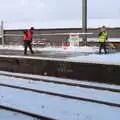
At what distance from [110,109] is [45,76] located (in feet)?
25.1

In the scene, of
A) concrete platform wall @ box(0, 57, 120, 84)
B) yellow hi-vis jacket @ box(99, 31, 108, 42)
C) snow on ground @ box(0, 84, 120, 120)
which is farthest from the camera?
yellow hi-vis jacket @ box(99, 31, 108, 42)

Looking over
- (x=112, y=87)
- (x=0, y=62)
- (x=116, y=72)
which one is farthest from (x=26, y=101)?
(x=0, y=62)

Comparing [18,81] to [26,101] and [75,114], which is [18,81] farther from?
[75,114]

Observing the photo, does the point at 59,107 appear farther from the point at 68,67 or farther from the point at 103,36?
the point at 103,36

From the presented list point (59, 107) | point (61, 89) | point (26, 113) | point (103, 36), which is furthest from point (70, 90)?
point (103, 36)

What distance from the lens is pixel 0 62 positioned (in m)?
21.2

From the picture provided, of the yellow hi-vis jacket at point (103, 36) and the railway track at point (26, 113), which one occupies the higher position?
the yellow hi-vis jacket at point (103, 36)

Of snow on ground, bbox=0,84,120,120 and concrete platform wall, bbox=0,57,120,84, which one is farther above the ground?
concrete platform wall, bbox=0,57,120,84

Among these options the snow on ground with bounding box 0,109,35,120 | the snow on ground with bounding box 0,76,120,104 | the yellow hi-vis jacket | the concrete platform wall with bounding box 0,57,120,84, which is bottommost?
the snow on ground with bounding box 0,76,120,104

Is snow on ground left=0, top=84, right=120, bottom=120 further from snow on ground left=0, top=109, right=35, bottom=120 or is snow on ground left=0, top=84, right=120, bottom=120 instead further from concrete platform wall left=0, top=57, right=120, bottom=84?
concrete platform wall left=0, top=57, right=120, bottom=84

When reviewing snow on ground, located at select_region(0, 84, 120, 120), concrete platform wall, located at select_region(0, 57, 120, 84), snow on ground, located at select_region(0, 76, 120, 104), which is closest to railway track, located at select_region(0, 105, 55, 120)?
snow on ground, located at select_region(0, 84, 120, 120)

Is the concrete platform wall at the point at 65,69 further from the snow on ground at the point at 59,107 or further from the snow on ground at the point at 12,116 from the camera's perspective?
the snow on ground at the point at 12,116

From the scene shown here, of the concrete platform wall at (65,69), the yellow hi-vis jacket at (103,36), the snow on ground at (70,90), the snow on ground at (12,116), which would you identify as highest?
the yellow hi-vis jacket at (103,36)

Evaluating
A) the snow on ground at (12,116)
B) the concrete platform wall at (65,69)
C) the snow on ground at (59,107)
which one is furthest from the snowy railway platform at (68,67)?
the snow on ground at (12,116)
